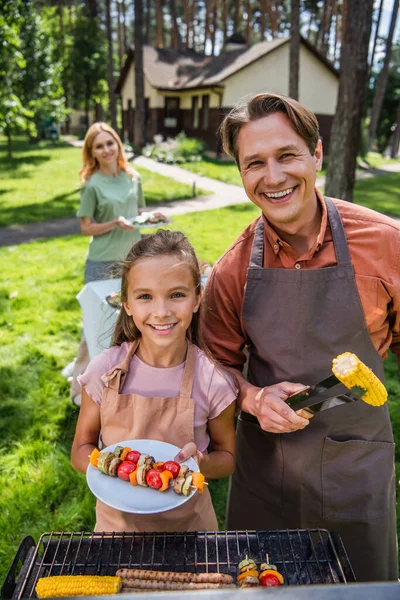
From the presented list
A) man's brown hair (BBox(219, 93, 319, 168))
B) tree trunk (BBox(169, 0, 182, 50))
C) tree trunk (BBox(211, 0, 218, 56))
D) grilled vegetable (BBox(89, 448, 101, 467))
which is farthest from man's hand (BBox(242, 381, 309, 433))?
tree trunk (BBox(211, 0, 218, 56))

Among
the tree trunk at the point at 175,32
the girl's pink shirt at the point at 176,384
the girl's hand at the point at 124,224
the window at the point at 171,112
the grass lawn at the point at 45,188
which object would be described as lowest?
the grass lawn at the point at 45,188

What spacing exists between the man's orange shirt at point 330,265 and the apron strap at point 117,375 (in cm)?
35

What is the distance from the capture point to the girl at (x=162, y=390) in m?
1.81

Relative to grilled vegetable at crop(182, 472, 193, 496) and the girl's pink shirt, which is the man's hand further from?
grilled vegetable at crop(182, 472, 193, 496)

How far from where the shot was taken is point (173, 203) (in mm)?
12172

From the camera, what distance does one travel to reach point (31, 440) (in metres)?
3.59

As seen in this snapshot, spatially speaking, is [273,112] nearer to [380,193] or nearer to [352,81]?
[352,81]

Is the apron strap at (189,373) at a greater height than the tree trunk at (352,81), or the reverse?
the tree trunk at (352,81)

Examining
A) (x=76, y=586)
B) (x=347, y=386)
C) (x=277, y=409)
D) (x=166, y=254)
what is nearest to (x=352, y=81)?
(x=166, y=254)

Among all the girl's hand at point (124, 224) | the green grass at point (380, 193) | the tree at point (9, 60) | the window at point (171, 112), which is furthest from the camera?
the window at point (171, 112)

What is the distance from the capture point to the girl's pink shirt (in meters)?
1.86

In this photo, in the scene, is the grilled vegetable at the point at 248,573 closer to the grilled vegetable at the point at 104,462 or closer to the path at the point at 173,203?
the grilled vegetable at the point at 104,462

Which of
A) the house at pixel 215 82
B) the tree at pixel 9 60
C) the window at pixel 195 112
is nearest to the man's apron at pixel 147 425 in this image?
→ the tree at pixel 9 60

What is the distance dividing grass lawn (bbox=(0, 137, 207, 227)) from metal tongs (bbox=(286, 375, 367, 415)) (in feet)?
29.1
